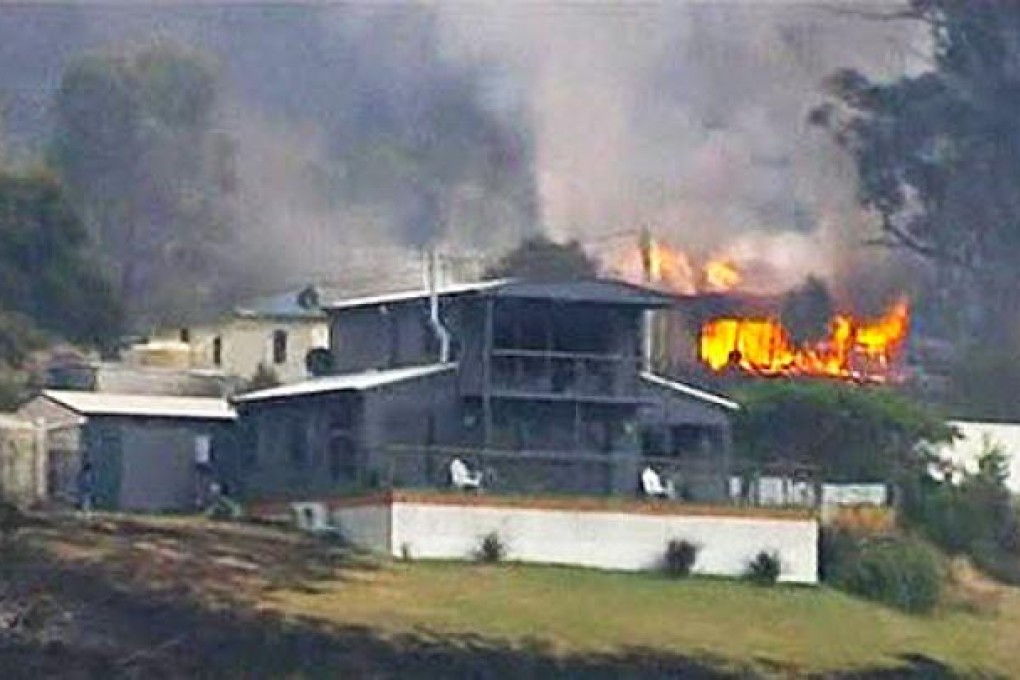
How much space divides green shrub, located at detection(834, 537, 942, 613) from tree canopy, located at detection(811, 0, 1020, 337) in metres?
31.3

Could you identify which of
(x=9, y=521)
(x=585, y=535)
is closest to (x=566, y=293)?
(x=585, y=535)

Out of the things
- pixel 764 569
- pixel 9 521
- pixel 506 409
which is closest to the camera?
pixel 9 521

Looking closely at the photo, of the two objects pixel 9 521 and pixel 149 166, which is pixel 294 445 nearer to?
pixel 9 521

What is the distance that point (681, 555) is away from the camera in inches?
2714

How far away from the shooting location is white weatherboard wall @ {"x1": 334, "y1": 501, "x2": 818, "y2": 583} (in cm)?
6731

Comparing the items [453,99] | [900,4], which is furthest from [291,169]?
[900,4]

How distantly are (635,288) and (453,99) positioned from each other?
119 feet

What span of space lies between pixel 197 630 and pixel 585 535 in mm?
8261

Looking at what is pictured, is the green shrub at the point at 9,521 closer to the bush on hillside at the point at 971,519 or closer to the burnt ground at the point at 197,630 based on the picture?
the burnt ground at the point at 197,630

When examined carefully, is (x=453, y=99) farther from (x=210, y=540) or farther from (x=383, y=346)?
(x=210, y=540)

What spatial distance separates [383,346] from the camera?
77500 mm

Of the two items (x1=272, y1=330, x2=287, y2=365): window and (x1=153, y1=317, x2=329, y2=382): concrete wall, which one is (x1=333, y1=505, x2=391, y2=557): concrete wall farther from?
(x1=272, y1=330, x2=287, y2=365): window

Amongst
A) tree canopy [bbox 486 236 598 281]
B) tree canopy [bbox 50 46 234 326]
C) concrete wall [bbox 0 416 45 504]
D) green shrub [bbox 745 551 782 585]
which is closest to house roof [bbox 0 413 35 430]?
concrete wall [bbox 0 416 45 504]

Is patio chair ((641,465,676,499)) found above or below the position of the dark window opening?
below
